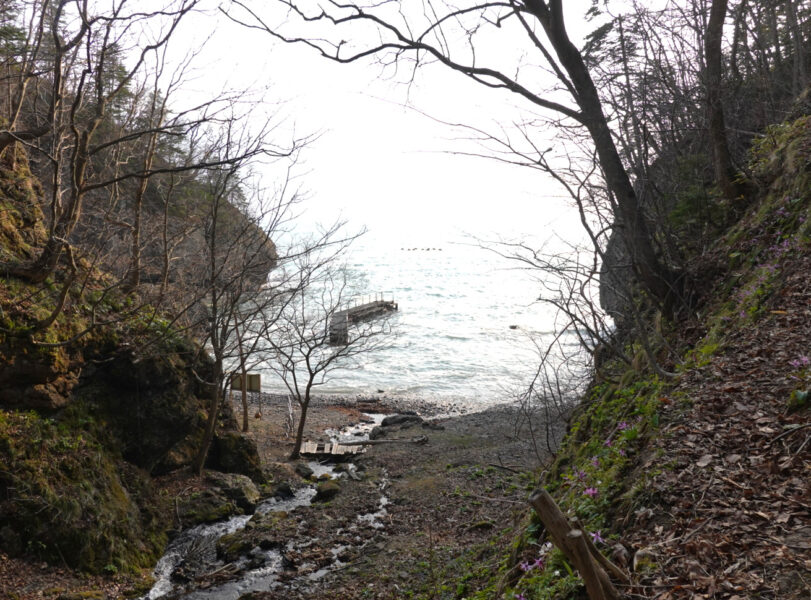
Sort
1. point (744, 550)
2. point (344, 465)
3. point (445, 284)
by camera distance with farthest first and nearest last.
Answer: point (445, 284) → point (344, 465) → point (744, 550)

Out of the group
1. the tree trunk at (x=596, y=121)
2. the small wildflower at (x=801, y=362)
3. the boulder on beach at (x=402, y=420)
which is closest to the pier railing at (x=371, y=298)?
the boulder on beach at (x=402, y=420)

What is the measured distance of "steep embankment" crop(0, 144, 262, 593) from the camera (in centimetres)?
732

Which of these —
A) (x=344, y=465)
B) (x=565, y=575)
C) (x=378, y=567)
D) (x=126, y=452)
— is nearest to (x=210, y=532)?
(x=126, y=452)

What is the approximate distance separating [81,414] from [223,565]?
3437 mm

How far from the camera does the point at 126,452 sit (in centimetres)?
978

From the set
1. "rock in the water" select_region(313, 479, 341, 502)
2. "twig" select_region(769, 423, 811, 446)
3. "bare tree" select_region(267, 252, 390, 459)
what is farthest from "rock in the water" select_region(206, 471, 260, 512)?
"twig" select_region(769, 423, 811, 446)

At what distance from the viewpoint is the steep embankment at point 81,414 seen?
24.0 feet

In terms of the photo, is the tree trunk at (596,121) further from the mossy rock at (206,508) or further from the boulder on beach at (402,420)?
the boulder on beach at (402,420)

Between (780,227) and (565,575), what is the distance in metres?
5.63

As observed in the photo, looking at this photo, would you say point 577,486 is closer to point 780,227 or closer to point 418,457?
point 780,227

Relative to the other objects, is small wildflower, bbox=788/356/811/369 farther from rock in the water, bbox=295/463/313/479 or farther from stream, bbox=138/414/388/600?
rock in the water, bbox=295/463/313/479

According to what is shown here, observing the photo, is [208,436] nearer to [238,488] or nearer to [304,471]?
[238,488]

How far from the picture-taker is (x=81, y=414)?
8.90 meters

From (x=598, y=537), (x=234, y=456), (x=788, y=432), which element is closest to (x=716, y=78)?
(x=788, y=432)
